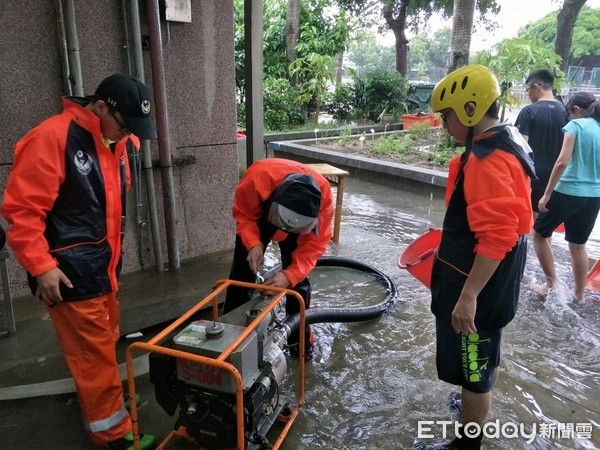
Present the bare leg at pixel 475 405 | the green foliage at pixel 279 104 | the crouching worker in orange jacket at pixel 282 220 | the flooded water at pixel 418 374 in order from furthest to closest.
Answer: the green foliage at pixel 279 104 < the flooded water at pixel 418 374 < the crouching worker in orange jacket at pixel 282 220 < the bare leg at pixel 475 405

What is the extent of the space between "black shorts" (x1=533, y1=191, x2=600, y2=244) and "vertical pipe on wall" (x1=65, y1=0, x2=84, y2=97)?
13.8ft

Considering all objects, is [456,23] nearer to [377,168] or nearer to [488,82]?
[377,168]

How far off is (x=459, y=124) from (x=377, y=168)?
279 inches

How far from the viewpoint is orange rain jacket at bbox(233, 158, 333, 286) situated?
265cm

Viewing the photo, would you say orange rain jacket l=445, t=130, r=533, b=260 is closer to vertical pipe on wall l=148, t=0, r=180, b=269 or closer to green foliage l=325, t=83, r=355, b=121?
vertical pipe on wall l=148, t=0, r=180, b=269

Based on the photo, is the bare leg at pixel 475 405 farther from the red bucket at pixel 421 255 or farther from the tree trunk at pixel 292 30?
the tree trunk at pixel 292 30

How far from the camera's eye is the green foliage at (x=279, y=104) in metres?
13.9

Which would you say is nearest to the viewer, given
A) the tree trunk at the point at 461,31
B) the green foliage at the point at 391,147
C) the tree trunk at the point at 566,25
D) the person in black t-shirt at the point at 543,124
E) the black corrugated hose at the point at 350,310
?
the black corrugated hose at the point at 350,310

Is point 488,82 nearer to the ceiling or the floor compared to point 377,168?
nearer to the ceiling

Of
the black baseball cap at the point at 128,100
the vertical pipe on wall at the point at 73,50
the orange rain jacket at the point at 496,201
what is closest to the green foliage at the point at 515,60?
the vertical pipe on wall at the point at 73,50

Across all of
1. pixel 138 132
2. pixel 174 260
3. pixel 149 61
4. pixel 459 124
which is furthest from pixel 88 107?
pixel 174 260

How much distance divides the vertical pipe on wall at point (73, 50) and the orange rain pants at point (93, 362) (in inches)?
86.1

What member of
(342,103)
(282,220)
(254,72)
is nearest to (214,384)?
(282,220)

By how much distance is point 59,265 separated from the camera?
2088 mm
